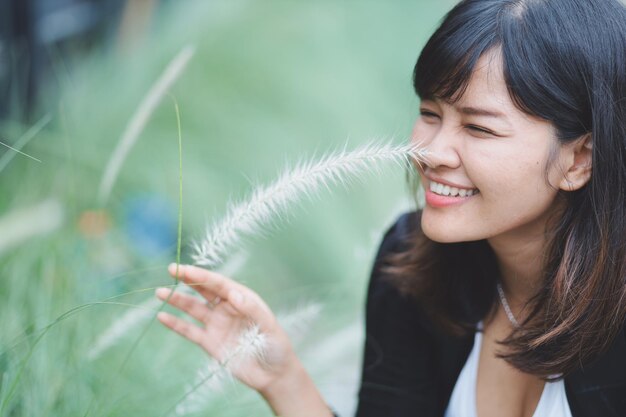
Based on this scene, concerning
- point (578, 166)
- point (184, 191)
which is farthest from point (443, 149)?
point (184, 191)

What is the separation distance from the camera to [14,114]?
2930mm

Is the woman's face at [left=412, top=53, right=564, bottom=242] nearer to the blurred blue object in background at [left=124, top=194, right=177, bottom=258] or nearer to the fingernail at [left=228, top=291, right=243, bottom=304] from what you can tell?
the fingernail at [left=228, top=291, right=243, bottom=304]

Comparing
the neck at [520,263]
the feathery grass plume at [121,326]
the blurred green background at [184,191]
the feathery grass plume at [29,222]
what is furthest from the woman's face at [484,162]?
the feathery grass plume at [29,222]

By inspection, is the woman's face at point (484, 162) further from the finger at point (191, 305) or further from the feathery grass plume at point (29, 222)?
the feathery grass plume at point (29, 222)

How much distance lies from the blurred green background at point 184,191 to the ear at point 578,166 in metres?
0.51

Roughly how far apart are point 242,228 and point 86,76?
2467 millimetres

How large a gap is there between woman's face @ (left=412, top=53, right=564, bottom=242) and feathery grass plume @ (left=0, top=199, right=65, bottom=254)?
3.62 ft

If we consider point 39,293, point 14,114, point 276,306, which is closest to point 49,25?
point 14,114

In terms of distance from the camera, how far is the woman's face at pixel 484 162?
5.74ft

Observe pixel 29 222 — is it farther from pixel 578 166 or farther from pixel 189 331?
pixel 578 166

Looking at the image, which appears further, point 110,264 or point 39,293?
point 110,264

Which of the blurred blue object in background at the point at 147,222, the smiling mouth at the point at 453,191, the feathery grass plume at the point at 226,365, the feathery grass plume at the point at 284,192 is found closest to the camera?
the feathery grass plume at the point at 284,192

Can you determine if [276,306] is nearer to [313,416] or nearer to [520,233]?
[313,416]

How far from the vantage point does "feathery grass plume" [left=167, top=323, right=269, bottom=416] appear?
1.70 metres
